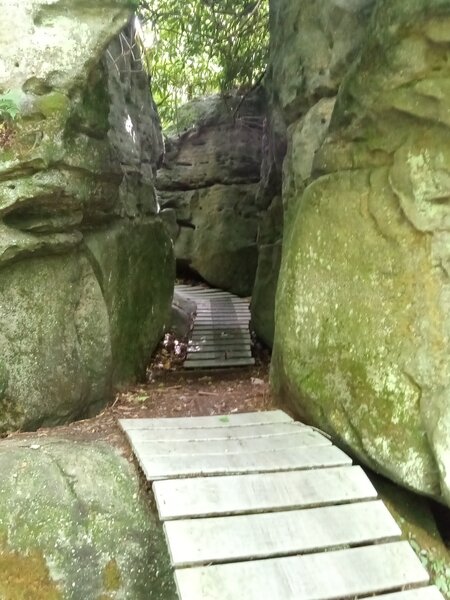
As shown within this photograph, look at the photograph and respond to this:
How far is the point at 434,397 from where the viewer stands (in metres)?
3.38

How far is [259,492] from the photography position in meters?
3.14

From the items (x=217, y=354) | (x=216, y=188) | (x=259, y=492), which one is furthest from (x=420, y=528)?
(x=216, y=188)

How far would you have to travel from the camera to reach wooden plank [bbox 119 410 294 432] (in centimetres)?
391

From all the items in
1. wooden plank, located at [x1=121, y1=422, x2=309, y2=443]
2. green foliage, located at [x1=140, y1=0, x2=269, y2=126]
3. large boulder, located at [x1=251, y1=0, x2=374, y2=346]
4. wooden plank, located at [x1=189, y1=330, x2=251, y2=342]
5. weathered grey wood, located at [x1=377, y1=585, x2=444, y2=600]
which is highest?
green foliage, located at [x1=140, y1=0, x2=269, y2=126]

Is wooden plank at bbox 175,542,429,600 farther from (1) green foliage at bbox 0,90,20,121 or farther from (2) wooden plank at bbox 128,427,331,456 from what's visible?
(1) green foliage at bbox 0,90,20,121

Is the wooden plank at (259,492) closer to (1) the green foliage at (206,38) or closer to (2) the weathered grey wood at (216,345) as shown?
(2) the weathered grey wood at (216,345)

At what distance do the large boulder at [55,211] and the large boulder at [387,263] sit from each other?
1905 mm

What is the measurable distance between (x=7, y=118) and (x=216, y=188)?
862cm

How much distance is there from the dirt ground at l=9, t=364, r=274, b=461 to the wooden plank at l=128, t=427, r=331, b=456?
16 cm

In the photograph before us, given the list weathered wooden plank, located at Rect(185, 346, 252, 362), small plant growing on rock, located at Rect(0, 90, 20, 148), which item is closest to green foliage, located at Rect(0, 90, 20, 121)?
small plant growing on rock, located at Rect(0, 90, 20, 148)

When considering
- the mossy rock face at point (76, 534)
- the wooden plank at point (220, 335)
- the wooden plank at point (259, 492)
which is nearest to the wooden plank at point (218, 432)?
the mossy rock face at point (76, 534)

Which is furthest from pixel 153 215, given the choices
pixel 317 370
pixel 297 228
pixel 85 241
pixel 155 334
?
pixel 317 370

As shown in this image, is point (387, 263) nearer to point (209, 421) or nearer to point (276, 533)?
point (209, 421)

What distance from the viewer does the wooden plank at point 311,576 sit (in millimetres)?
2555
